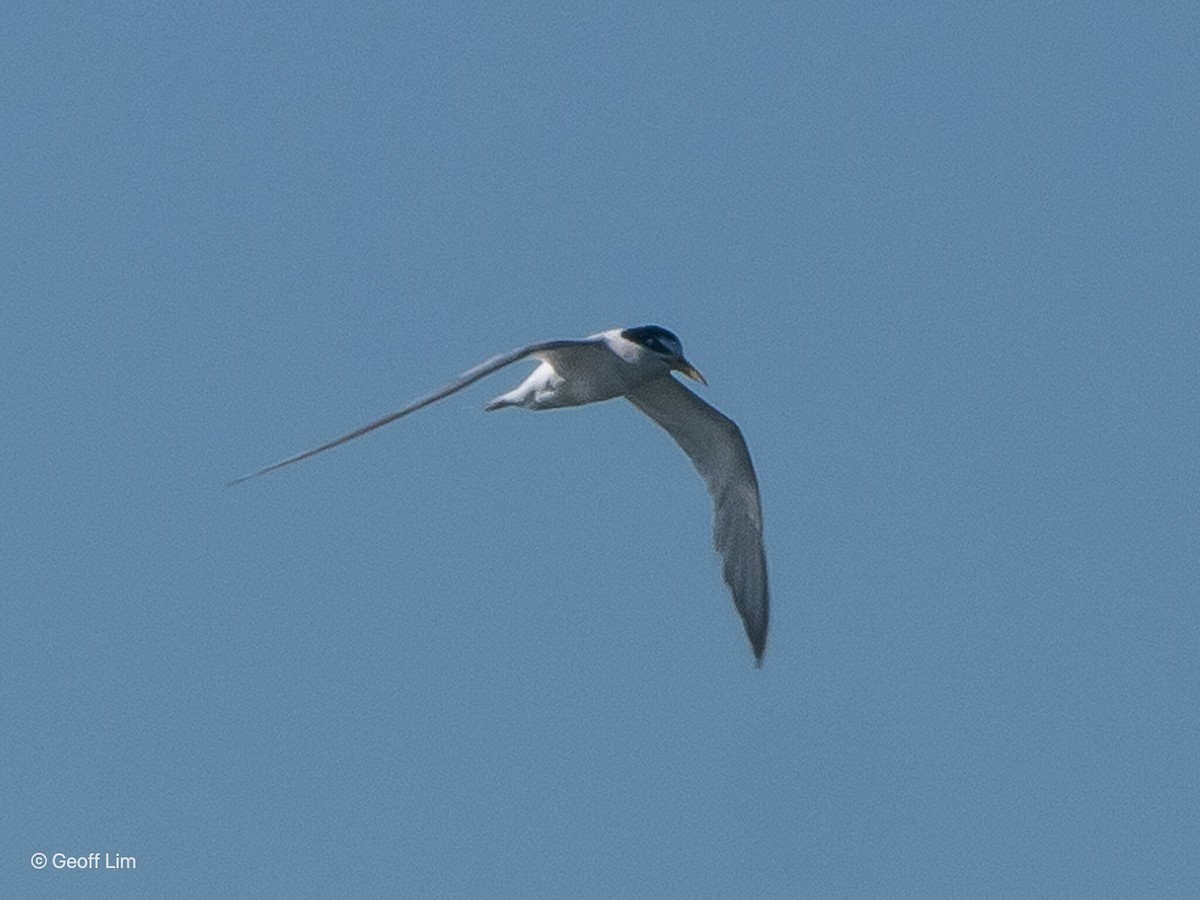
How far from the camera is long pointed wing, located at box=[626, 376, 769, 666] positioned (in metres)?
23.7

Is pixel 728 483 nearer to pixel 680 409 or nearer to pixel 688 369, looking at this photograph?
pixel 680 409

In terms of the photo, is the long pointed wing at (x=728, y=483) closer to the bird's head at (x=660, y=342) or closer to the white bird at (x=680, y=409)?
the white bird at (x=680, y=409)

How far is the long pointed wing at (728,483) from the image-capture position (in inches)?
934

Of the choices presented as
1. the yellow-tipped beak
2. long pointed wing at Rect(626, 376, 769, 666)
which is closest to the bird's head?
the yellow-tipped beak

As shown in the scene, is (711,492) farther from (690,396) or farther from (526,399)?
(526,399)

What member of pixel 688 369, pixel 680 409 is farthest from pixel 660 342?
pixel 680 409

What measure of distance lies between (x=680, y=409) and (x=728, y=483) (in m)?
1.12

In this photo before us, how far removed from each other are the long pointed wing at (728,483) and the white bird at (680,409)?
12 mm

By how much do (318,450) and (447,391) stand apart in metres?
1.53

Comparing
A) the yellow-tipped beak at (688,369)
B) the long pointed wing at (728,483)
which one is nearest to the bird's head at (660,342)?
the yellow-tipped beak at (688,369)

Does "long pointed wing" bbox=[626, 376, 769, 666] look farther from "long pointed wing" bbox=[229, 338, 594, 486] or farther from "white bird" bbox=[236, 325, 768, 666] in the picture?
"long pointed wing" bbox=[229, 338, 594, 486]

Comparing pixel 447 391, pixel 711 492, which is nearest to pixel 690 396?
pixel 711 492

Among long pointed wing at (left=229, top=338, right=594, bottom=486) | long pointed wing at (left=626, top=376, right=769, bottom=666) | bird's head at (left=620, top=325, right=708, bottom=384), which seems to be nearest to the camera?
long pointed wing at (left=229, top=338, right=594, bottom=486)

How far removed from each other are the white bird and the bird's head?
0.4 inches
